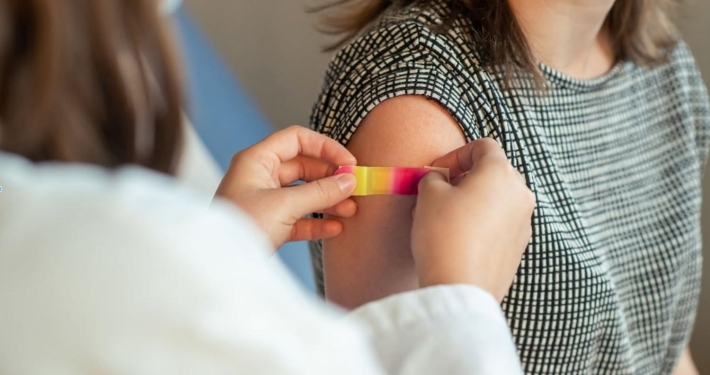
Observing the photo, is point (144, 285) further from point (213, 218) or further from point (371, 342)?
point (371, 342)

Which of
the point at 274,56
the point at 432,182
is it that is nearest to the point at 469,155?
the point at 432,182

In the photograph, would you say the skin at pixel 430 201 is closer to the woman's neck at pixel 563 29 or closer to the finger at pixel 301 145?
the finger at pixel 301 145

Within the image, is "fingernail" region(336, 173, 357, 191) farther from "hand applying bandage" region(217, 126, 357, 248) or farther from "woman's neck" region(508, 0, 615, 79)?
"woman's neck" region(508, 0, 615, 79)

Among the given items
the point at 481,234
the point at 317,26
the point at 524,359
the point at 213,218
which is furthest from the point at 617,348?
the point at 317,26

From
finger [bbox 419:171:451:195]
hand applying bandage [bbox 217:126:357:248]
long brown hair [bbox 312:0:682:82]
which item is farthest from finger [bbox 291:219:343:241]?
long brown hair [bbox 312:0:682:82]

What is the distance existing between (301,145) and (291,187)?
0.17ft

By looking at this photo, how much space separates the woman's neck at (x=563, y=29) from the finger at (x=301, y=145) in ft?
0.95

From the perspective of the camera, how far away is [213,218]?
0.33 metres

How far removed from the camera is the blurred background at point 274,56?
4.19ft

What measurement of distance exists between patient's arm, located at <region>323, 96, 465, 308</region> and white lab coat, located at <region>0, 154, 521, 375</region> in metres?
0.27

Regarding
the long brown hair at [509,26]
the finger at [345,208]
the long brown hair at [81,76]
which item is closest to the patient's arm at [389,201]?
the finger at [345,208]

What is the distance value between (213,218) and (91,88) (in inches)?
3.8

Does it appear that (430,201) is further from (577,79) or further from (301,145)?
(577,79)

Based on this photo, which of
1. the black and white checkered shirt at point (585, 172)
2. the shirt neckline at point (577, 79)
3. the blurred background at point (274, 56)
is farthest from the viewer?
the blurred background at point (274, 56)
